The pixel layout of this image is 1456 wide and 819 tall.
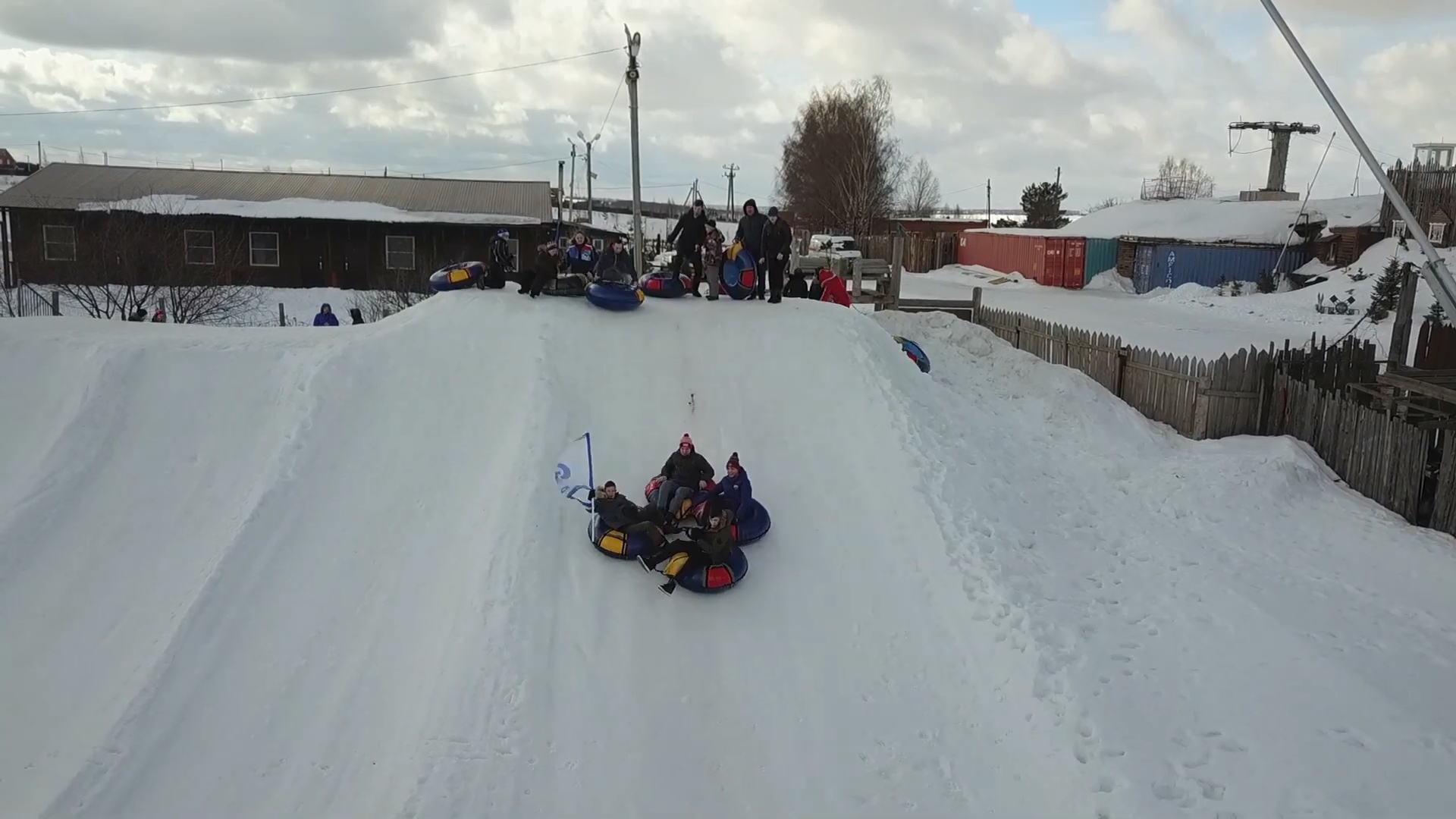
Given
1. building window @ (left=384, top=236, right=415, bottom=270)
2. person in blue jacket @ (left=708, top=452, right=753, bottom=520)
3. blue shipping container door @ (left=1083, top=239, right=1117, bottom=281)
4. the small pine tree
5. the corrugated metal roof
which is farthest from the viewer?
blue shipping container door @ (left=1083, top=239, right=1117, bottom=281)

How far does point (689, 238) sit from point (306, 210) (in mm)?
20460

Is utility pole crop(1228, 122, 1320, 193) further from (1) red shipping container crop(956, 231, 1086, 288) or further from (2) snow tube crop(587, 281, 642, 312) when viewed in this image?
(2) snow tube crop(587, 281, 642, 312)

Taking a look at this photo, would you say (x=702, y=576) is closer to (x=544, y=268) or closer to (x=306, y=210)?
(x=544, y=268)

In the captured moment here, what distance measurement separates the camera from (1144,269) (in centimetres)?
3612

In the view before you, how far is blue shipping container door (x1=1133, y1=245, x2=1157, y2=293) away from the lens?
35719 millimetres

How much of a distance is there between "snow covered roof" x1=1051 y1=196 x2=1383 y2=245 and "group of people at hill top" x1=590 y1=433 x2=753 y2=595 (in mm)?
30346

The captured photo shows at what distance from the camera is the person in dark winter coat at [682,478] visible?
31.4 ft

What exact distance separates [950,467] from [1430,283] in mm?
5223

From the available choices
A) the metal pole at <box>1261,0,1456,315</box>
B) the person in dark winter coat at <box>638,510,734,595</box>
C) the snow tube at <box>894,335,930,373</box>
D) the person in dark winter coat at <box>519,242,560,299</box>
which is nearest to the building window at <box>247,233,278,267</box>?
the person in dark winter coat at <box>519,242,560,299</box>

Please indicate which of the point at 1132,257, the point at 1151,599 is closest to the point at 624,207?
the point at 1132,257

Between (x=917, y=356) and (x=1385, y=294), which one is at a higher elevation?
(x=1385, y=294)

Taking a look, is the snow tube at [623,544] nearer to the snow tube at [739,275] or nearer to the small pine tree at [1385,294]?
the snow tube at [739,275]

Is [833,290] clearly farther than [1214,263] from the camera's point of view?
No

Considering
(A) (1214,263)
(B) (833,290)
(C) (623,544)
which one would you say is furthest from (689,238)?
(A) (1214,263)
